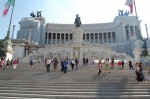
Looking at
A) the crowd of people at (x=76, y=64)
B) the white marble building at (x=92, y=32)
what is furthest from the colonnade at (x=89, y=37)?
the crowd of people at (x=76, y=64)

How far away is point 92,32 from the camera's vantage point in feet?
254

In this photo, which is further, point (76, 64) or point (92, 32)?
point (92, 32)

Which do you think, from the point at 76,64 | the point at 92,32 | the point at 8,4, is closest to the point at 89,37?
the point at 92,32

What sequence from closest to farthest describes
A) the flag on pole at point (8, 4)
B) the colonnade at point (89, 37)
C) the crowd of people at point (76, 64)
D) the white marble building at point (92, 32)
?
the crowd of people at point (76, 64)
the flag on pole at point (8, 4)
the white marble building at point (92, 32)
the colonnade at point (89, 37)

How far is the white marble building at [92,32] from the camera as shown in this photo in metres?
65.4

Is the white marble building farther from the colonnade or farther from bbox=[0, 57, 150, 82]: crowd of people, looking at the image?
bbox=[0, 57, 150, 82]: crowd of people

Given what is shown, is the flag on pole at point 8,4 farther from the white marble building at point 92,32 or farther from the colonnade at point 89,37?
the colonnade at point 89,37

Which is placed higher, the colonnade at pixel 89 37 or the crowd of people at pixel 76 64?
the colonnade at pixel 89 37

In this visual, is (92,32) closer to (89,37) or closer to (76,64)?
(89,37)

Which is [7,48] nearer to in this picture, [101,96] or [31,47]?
[101,96]

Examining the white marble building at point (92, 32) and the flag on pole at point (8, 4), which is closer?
the flag on pole at point (8, 4)

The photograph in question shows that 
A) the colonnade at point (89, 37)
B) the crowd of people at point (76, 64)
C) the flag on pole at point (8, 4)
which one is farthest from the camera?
the colonnade at point (89, 37)

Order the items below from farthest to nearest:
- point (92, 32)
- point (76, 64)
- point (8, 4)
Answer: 1. point (92, 32)
2. point (8, 4)
3. point (76, 64)

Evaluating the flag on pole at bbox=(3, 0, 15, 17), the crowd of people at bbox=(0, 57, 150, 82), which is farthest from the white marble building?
the crowd of people at bbox=(0, 57, 150, 82)
